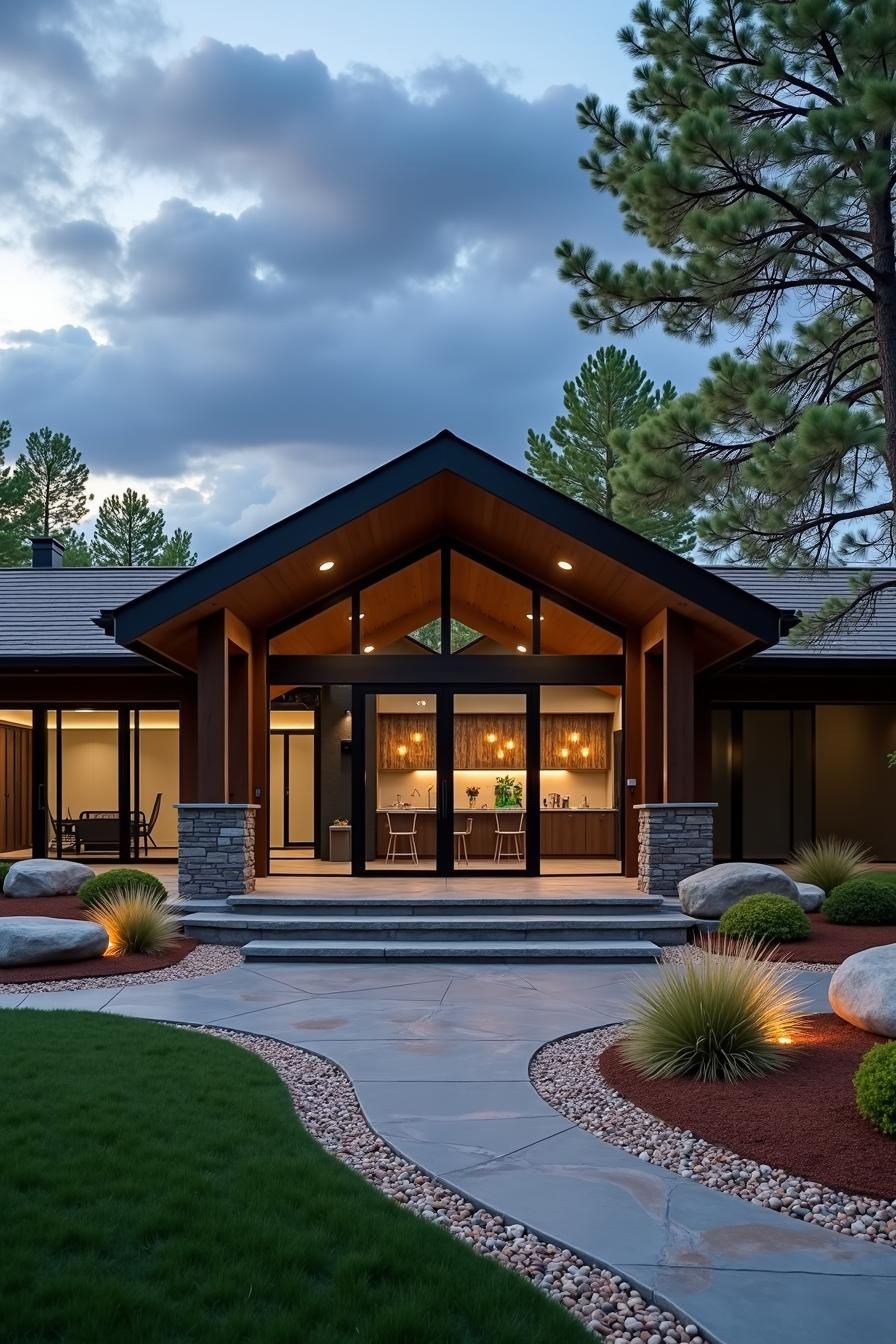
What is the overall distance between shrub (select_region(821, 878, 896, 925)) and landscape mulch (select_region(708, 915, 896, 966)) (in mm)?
80

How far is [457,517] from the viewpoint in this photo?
13.4 meters

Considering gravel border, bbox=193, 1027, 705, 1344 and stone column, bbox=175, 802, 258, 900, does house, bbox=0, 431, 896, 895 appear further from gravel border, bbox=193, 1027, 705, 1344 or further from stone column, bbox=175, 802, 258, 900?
gravel border, bbox=193, 1027, 705, 1344

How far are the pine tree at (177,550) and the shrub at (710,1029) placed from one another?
115ft

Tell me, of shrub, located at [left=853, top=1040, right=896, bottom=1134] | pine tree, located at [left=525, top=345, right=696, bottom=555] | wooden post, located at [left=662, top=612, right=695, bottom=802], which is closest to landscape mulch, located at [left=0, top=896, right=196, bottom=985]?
wooden post, located at [left=662, top=612, right=695, bottom=802]

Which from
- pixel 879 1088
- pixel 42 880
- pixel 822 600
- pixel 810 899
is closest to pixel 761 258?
pixel 879 1088

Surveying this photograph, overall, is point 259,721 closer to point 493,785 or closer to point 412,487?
point 493,785

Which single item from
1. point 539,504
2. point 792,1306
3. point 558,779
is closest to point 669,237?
point 539,504

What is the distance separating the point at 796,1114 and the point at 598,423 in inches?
1010

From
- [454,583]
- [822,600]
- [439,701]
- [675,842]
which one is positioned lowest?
[675,842]

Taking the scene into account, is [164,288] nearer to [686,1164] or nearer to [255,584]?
[255,584]

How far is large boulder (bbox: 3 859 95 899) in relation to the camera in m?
12.8

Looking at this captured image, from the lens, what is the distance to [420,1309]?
3.14m

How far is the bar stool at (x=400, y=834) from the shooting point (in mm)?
14695

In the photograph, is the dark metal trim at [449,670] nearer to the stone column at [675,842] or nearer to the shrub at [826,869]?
the stone column at [675,842]
